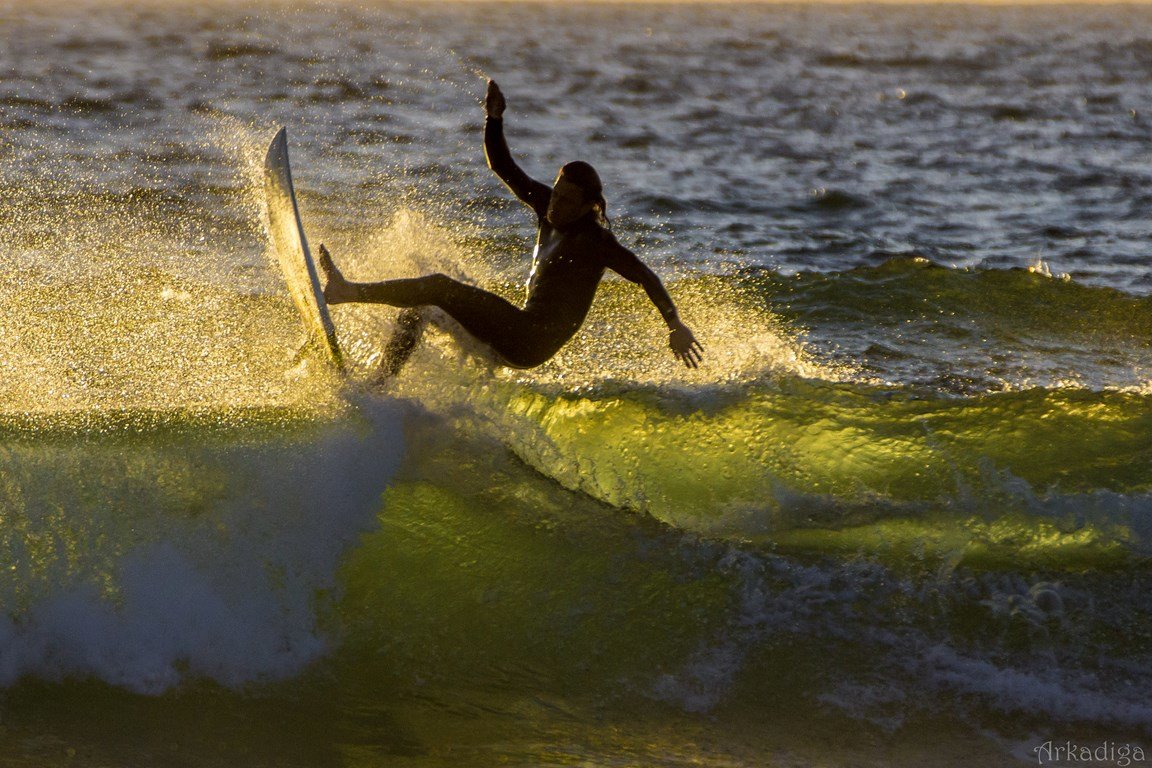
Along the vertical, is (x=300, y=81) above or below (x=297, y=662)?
above

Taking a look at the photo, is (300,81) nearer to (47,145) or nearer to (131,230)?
(47,145)

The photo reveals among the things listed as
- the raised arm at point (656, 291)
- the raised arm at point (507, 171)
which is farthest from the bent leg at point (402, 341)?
the raised arm at point (656, 291)

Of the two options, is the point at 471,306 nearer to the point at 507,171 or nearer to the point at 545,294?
the point at 545,294

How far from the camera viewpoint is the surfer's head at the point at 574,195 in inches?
254

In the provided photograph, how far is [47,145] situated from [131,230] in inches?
235

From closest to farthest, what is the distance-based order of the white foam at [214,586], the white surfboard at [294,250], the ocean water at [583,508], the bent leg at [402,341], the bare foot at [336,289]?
the ocean water at [583,508]
the white foam at [214,586]
the bare foot at [336,289]
the white surfboard at [294,250]
the bent leg at [402,341]

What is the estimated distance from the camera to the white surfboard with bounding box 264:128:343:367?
669cm

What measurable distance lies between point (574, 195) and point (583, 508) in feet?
6.37

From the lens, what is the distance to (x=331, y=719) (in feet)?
18.4

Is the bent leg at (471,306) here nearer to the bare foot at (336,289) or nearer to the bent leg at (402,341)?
the bare foot at (336,289)

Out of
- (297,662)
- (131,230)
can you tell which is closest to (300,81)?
(131,230)

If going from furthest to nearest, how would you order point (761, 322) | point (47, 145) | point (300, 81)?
1. point (300, 81)
2. point (47, 145)
3. point (761, 322)

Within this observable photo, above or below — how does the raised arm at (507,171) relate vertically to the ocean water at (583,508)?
above

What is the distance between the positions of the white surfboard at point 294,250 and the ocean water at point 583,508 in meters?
0.24
